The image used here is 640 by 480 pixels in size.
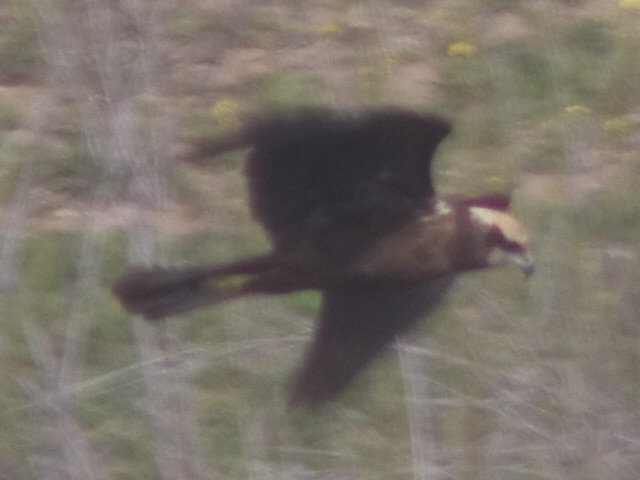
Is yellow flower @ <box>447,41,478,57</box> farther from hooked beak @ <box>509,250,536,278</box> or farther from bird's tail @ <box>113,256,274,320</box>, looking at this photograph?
bird's tail @ <box>113,256,274,320</box>

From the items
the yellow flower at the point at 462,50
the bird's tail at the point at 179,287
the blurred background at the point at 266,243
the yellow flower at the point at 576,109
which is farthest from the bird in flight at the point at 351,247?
the yellow flower at the point at 462,50

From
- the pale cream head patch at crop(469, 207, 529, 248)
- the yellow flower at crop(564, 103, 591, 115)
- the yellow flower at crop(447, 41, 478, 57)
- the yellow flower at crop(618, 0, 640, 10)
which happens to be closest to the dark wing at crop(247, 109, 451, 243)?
the pale cream head patch at crop(469, 207, 529, 248)

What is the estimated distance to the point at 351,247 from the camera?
3.64 m

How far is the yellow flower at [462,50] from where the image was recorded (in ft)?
17.7

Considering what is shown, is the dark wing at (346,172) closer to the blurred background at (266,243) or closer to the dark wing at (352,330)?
the dark wing at (352,330)

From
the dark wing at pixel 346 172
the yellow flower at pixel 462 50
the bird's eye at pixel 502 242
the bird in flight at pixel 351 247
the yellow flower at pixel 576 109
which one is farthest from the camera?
the yellow flower at pixel 462 50

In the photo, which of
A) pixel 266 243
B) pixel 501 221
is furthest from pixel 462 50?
pixel 501 221

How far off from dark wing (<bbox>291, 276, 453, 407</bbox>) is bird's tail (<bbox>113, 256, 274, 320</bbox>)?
0.70ft

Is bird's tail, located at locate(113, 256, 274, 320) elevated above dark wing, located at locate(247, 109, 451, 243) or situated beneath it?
situated beneath

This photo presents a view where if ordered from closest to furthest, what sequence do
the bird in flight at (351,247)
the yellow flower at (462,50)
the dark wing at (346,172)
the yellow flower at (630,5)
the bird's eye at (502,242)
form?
the dark wing at (346,172) → the bird in flight at (351,247) → the bird's eye at (502,242) → the yellow flower at (462,50) → the yellow flower at (630,5)

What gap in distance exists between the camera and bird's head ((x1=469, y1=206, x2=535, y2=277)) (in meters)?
3.62

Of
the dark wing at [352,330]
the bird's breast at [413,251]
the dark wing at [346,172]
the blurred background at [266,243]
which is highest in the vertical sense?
the dark wing at [346,172]

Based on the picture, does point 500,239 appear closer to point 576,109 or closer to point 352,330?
point 352,330

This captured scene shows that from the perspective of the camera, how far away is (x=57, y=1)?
530cm
